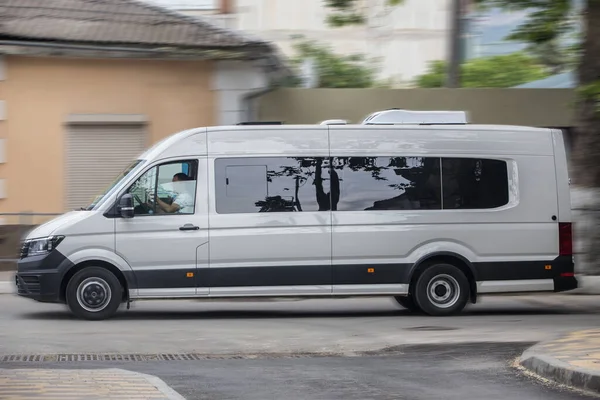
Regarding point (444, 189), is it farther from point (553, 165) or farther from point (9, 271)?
point (9, 271)

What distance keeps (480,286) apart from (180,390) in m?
5.96

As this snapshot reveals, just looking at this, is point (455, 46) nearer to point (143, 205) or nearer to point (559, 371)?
point (143, 205)

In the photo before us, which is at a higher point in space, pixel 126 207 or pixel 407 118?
pixel 407 118

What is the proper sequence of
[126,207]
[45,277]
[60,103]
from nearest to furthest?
[45,277] → [126,207] → [60,103]

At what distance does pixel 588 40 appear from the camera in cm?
1560

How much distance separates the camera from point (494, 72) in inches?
1219

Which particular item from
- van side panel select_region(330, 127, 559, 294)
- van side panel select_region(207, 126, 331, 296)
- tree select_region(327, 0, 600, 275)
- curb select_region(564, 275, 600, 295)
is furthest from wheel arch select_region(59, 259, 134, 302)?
tree select_region(327, 0, 600, 275)

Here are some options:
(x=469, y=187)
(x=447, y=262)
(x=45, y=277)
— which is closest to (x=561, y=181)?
(x=469, y=187)

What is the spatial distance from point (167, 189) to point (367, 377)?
4.79m

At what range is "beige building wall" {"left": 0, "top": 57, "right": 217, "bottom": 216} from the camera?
17484mm

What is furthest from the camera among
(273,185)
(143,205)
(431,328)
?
(273,185)

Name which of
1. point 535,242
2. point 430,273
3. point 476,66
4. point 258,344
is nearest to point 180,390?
point 258,344

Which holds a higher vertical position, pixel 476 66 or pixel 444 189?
pixel 476 66

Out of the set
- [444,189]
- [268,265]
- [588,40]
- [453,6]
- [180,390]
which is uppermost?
[453,6]
